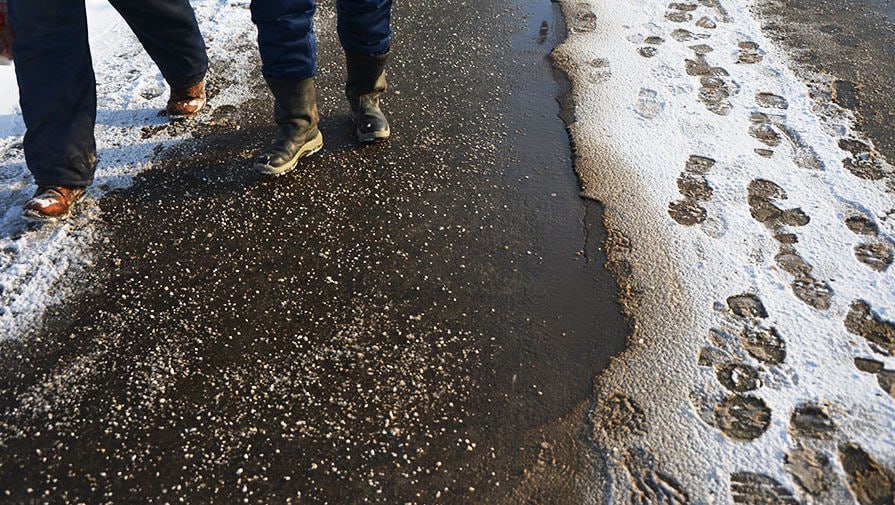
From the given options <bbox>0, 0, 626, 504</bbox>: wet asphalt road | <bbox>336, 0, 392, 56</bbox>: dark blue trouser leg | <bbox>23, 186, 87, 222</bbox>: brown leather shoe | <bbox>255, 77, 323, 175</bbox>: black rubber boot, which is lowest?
<bbox>0, 0, 626, 504</bbox>: wet asphalt road

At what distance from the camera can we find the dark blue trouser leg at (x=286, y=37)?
209 cm

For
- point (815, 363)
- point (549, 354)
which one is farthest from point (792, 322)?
point (549, 354)

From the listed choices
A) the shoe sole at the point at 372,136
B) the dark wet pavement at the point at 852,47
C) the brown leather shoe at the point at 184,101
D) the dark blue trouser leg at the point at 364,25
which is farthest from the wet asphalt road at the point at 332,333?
the dark wet pavement at the point at 852,47

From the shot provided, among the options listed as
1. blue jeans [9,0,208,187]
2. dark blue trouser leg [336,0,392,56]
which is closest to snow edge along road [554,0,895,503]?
dark blue trouser leg [336,0,392,56]

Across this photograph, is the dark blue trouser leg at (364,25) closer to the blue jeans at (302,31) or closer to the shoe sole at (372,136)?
the blue jeans at (302,31)

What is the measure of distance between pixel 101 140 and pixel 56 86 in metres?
0.48

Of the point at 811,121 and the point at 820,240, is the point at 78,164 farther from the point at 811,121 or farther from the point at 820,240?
the point at 811,121

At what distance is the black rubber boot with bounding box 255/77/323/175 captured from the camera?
2.28m

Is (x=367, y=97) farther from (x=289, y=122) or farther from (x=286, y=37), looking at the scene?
(x=286, y=37)

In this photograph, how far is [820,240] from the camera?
6.84 ft

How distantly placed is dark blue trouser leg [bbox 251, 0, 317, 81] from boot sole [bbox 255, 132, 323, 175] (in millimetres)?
254

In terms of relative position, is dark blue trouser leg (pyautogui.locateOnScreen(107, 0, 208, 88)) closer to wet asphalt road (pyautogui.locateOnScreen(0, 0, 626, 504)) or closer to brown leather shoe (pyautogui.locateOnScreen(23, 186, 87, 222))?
wet asphalt road (pyautogui.locateOnScreen(0, 0, 626, 504))

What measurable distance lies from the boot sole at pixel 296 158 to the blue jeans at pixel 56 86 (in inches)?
22.0

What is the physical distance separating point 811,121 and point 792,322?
1187mm
